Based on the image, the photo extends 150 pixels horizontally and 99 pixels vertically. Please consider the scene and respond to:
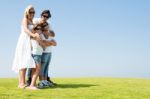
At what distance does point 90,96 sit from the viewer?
10711 mm

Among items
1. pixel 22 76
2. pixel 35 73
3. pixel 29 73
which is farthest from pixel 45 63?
pixel 22 76

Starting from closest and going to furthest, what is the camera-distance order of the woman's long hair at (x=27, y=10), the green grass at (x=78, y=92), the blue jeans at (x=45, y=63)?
the green grass at (x=78, y=92)
the woman's long hair at (x=27, y=10)
the blue jeans at (x=45, y=63)

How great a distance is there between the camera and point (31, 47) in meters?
13.4

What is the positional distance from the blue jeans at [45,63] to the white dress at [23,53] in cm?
81

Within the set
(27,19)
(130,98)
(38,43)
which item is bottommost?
(130,98)

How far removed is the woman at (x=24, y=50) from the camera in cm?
1300

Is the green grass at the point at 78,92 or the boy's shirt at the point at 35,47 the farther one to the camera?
the boy's shirt at the point at 35,47

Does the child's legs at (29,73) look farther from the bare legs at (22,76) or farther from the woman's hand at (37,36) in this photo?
the woman's hand at (37,36)

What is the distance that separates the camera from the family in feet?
42.8

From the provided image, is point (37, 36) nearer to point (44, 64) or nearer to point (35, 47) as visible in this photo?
point (35, 47)

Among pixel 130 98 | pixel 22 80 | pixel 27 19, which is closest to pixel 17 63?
pixel 22 80

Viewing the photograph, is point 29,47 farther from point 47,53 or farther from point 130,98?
point 130,98

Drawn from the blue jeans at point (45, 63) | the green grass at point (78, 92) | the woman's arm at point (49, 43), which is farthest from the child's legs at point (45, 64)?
the green grass at point (78, 92)

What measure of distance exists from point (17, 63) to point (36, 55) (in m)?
0.73
